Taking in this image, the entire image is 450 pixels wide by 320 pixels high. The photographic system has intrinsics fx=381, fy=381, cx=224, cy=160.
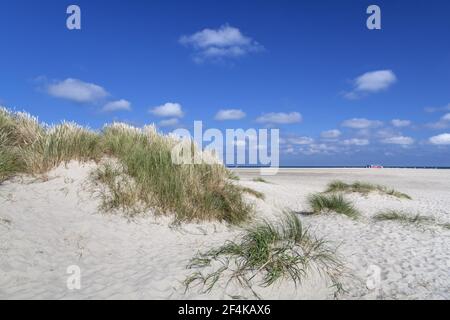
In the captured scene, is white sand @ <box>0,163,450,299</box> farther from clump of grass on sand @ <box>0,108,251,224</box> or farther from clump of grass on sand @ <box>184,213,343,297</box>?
clump of grass on sand @ <box>0,108,251,224</box>

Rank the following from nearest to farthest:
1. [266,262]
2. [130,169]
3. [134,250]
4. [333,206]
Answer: [266,262], [134,250], [130,169], [333,206]

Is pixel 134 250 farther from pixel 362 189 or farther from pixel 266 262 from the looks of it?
pixel 362 189

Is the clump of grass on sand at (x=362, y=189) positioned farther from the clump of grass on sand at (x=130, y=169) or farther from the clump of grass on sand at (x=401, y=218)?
the clump of grass on sand at (x=130, y=169)

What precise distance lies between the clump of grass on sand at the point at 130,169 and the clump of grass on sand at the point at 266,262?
93.2 inches

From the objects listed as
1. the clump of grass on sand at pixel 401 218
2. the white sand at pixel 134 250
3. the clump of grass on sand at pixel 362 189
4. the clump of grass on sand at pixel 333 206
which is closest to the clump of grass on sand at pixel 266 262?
the white sand at pixel 134 250

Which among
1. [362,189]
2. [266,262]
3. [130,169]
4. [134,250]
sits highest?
[130,169]

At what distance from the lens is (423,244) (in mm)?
7047

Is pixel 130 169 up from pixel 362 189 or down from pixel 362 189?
up

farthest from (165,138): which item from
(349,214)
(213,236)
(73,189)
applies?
(349,214)

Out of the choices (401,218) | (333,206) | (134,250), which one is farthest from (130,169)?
(401,218)

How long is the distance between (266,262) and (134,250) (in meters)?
2.55

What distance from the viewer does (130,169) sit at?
857cm

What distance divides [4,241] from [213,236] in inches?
140

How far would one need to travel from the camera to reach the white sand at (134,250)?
4863 mm
